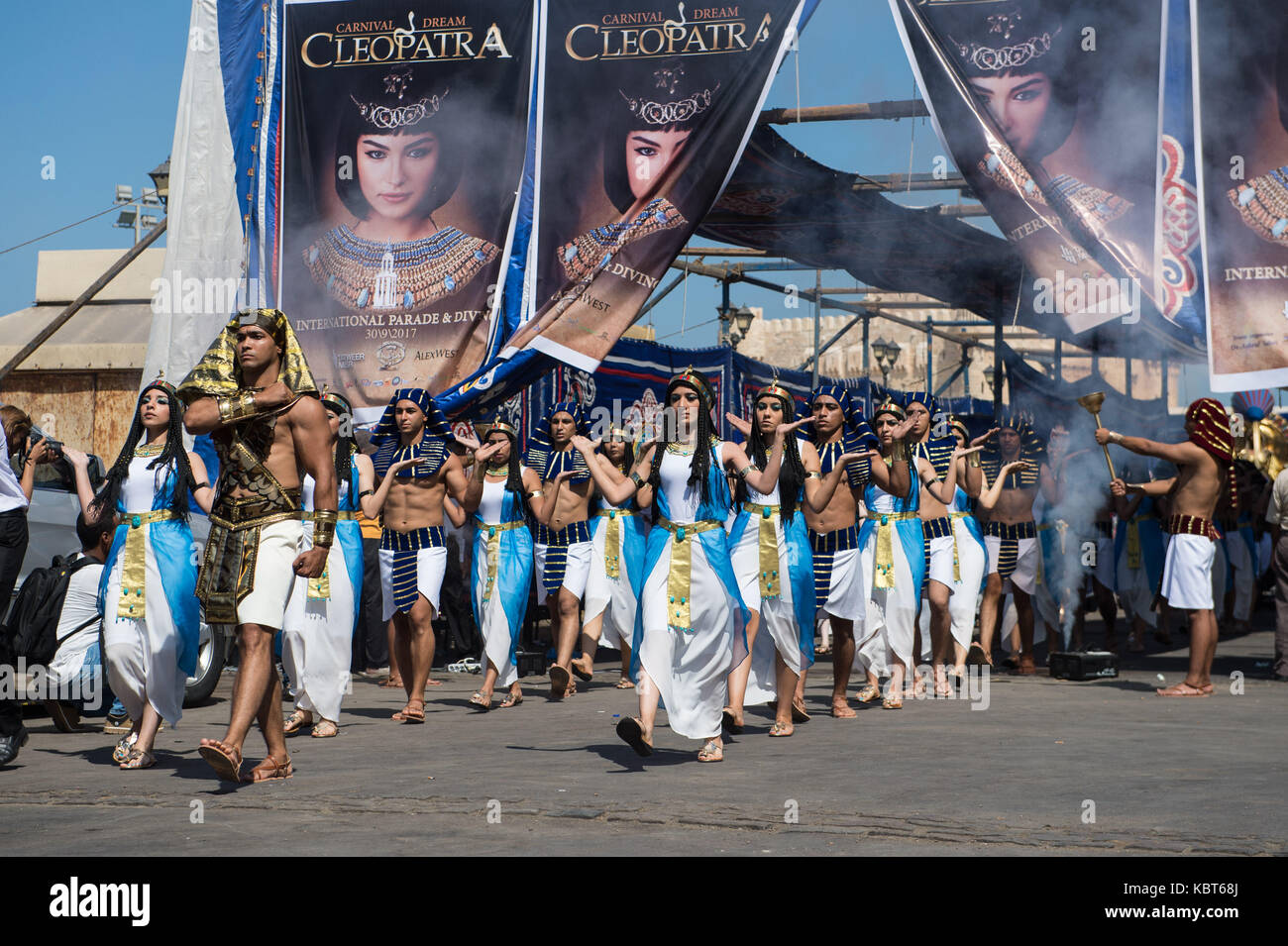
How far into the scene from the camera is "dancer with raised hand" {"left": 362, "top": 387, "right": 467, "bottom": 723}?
27.6 ft

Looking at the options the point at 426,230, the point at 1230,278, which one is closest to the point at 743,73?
the point at 426,230

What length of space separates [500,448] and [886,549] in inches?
99.5

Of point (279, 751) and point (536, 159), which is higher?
point (536, 159)

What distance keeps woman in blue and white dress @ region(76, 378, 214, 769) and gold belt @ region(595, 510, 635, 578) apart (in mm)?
4195

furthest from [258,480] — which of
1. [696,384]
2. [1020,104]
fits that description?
[1020,104]

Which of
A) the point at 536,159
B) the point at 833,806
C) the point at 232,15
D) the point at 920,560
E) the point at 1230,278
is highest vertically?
the point at 232,15

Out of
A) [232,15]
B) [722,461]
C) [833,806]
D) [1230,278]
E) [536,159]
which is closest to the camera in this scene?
[833,806]

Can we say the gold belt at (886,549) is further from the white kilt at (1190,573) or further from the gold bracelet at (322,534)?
the gold bracelet at (322,534)

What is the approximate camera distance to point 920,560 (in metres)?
9.02

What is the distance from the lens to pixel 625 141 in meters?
11.5

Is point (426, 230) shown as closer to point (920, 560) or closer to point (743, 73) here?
point (743, 73)

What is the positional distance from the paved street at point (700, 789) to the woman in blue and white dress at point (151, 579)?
316 mm

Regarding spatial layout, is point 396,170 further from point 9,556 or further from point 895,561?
point 9,556

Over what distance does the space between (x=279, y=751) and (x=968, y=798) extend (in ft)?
9.38
